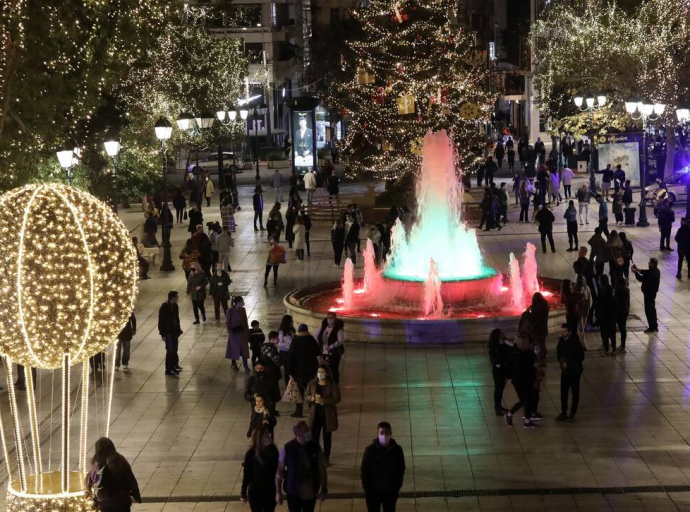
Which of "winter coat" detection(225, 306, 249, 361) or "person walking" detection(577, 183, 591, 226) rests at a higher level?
"person walking" detection(577, 183, 591, 226)

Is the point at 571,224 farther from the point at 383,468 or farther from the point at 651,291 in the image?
the point at 383,468

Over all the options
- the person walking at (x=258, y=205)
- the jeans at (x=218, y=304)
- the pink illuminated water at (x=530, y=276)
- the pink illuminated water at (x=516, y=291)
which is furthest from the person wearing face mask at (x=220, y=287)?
the person walking at (x=258, y=205)

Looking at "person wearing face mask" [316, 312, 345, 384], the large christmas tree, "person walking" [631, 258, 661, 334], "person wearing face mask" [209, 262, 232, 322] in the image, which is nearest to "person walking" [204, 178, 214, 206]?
the large christmas tree

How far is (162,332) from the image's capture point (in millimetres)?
21094

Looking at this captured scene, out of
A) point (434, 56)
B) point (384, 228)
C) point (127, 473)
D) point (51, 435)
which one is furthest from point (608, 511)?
point (434, 56)

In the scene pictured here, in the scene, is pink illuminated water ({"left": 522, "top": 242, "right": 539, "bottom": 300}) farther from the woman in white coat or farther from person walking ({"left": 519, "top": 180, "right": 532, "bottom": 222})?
person walking ({"left": 519, "top": 180, "right": 532, "bottom": 222})

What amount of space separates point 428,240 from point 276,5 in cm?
6347

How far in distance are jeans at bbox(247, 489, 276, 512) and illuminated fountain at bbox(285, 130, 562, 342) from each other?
10.0m

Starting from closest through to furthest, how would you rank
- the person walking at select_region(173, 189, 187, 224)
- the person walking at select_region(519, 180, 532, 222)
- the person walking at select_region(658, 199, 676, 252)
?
the person walking at select_region(658, 199, 676, 252) < the person walking at select_region(519, 180, 532, 222) < the person walking at select_region(173, 189, 187, 224)

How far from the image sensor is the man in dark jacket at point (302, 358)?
18.3 meters

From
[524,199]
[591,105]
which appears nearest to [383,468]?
[524,199]

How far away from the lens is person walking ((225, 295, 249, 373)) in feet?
68.8

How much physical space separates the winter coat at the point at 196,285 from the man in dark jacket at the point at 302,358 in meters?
7.10

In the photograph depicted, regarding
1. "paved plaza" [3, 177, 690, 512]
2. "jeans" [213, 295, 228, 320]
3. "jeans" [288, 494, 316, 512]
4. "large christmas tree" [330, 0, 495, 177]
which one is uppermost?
"large christmas tree" [330, 0, 495, 177]
